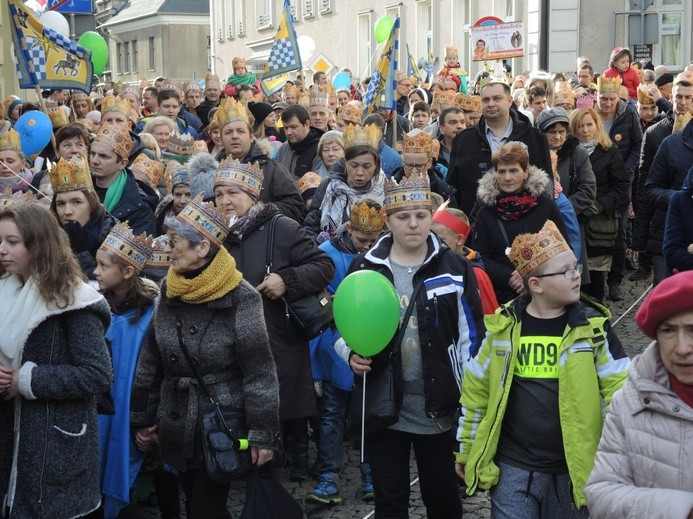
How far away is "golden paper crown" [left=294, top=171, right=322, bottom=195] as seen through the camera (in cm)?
976

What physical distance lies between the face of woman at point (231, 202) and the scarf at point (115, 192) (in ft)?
4.91

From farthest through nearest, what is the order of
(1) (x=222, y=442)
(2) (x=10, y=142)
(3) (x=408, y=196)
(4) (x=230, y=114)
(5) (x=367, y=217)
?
1. (2) (x=10, y=142)
2. (4) (x=230, y=114)
3. (5) (x=367, y=217)
4. (3) (x=408, y=196)
5. (1) (x=222, y=442)

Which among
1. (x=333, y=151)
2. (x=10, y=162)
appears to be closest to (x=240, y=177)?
(x=333, y=151)

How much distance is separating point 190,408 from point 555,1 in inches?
960

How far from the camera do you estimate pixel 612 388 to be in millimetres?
4809

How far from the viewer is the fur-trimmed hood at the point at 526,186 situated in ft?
25.6

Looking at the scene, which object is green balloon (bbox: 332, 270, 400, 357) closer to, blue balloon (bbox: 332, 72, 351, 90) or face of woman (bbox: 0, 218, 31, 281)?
face of woman (bbox: 0, 218, 31, 281)

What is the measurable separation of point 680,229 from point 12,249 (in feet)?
13.8

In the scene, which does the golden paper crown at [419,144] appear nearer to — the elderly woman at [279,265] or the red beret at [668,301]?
the elderly woman at [279,265]

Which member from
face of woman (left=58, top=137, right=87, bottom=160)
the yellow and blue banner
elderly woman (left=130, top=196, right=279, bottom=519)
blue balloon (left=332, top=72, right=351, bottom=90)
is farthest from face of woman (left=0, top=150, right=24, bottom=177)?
blue balloon (left=332, top=72, right=351, bottom=90)

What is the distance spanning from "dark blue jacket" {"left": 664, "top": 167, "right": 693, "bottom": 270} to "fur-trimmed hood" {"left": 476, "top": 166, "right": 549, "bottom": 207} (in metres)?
0.82

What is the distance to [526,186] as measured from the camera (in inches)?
307

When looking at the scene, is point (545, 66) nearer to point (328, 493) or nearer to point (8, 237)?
point (328, 493)

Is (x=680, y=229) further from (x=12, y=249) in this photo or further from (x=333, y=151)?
(x=12, y=249)
